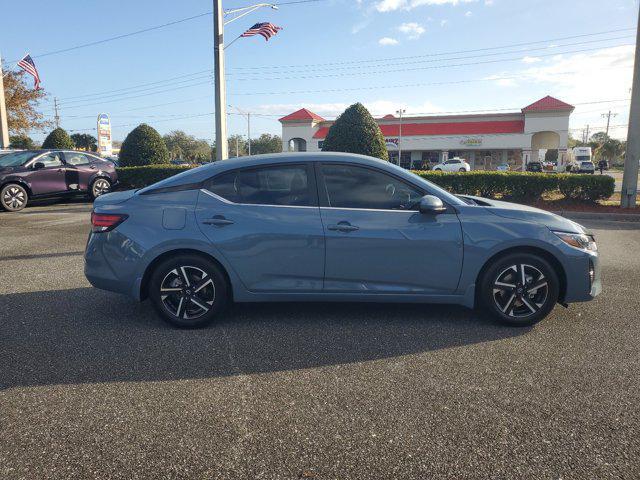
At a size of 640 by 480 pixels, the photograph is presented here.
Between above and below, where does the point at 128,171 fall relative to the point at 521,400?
above

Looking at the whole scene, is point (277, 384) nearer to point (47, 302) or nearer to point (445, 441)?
point (445, 441)

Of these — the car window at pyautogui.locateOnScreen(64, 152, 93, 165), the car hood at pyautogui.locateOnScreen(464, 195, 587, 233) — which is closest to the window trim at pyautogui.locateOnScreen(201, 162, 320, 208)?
the car hood at pyautogui.locateOnScreen(464, 195, 587, 233)

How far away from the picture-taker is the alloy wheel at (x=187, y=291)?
4348 millimetres

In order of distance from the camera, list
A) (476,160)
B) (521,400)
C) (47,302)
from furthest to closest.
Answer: (476,160) → (47,302) → (521,400)

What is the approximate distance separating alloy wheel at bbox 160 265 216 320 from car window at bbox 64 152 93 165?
1150 centimetres

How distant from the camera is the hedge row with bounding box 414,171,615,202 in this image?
13.9m

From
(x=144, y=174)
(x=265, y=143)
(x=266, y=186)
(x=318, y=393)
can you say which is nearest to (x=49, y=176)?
(x=144, y=174)

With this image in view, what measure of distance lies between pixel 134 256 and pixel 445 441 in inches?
119

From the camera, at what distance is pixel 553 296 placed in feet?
14.4

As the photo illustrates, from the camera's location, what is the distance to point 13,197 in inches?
501

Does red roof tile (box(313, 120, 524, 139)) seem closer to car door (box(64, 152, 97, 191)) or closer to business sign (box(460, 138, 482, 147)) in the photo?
business sign (box(460, 138, 482, 147))

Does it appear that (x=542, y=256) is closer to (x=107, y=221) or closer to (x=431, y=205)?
(x=431, y=205)

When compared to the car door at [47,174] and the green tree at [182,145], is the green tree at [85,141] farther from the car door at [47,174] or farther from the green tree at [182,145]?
the car door at [47,174]

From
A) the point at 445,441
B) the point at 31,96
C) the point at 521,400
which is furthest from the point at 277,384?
the point at 31,96
